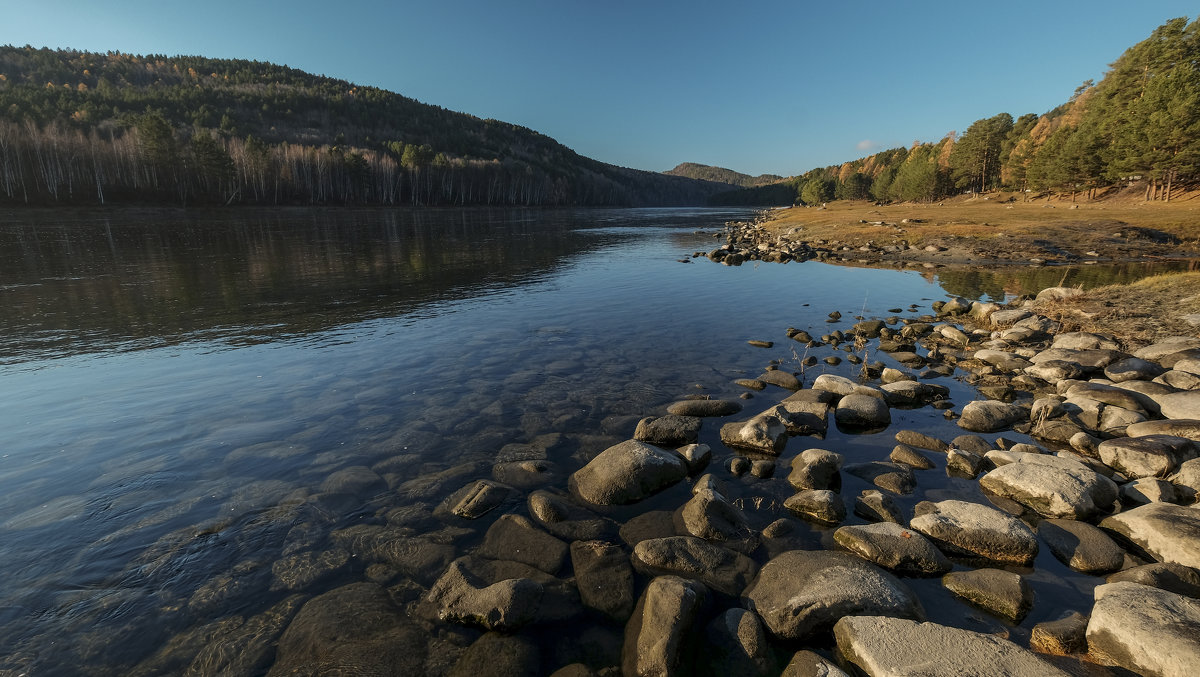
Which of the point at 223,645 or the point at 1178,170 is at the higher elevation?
the point at 1178,170

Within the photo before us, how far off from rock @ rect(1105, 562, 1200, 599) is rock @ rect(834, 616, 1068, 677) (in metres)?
2.53

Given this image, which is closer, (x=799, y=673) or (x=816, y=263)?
(x=799, y=673)

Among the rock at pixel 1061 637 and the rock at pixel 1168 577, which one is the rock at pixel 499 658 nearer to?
the rock at pixel 1061 637

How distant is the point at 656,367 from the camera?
15.4 metres

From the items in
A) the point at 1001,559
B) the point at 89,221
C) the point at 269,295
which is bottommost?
the point at 1001,559

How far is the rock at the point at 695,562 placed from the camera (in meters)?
6.59

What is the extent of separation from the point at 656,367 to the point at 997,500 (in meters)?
9.00

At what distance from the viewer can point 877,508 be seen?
784 cm

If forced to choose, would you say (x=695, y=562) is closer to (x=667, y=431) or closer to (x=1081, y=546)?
(x=667, y=431)

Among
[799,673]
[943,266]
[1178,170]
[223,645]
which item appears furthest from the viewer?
[1178,170]

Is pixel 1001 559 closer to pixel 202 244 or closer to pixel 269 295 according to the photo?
pixel 269 295

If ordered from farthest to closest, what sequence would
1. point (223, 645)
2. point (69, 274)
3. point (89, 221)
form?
point (89, 221) → point (69, 274) → point (223, 645)

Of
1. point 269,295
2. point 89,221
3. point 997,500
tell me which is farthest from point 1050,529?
point 89,221

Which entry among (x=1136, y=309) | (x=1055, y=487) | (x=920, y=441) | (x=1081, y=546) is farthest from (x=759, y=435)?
(x=1136, y=309)
